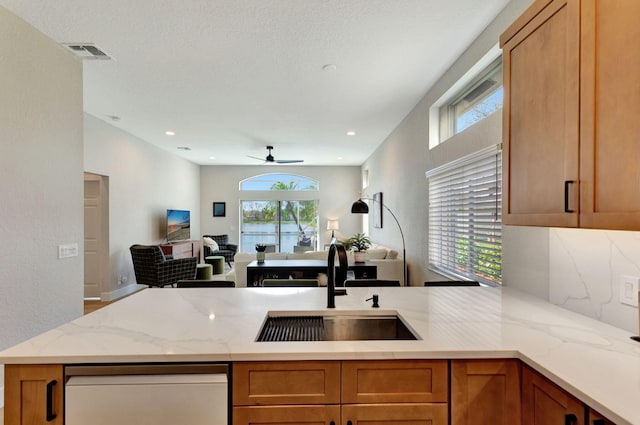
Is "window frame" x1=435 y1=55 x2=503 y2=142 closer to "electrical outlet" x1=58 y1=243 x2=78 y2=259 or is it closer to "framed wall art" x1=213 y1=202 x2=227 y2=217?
"electrical outlet" x1=58 y1=243 x2=78 y2=259

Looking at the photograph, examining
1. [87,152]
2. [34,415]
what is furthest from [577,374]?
[87,152]

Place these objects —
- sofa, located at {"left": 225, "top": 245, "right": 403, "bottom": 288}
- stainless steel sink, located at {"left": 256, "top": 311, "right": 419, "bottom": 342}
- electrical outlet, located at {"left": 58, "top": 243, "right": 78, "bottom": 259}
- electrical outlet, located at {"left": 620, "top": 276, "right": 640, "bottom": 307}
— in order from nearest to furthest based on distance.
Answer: electrical outlet, located at {"left": 620, "top": 276, "right": 640, "bottom": 307} → stainless steel sink, located at {"left": 256, "top": 311, "right": 419, "bottom": 342} → electrical outlet, located at {"left": 58, "top": 243, "right": 78, "bottom": 259} → sofa, located at {"left": 225, "top": 245, "right": 403, "bottom": 288}

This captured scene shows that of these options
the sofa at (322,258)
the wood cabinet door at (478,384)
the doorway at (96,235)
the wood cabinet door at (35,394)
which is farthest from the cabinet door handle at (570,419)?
the doorway at (96,235)

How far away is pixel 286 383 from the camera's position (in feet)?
3.82

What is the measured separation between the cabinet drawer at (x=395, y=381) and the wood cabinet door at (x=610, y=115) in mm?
753

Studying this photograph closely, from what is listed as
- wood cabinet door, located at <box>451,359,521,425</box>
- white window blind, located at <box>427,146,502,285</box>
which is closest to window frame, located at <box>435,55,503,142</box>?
white window blind, located at <box>427,146,502,285</box>

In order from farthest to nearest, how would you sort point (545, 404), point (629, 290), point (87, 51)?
point (87, 51)
point (629, 290)
point (545, 404)

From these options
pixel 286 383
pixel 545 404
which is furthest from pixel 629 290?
pixel 286 383

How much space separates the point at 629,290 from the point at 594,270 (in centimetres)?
18

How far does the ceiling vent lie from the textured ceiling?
0.22 feet

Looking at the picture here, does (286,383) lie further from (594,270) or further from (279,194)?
(279,194)

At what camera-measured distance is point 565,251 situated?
1.68m

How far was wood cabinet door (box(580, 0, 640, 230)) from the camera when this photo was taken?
0.98 m

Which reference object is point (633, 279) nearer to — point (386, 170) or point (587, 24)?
point (587, 24)
